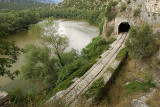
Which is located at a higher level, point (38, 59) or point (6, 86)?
point (38, 59)

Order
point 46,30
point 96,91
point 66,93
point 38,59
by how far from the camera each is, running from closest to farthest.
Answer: point 96,91, point 66,93, point 38,59, point 46,30

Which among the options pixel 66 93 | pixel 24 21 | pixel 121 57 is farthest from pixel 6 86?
pixel 24 21

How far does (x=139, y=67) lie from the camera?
10.7m

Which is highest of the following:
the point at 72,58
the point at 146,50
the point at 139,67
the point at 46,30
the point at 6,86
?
the point at 46,30

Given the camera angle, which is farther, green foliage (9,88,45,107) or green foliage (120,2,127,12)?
green foliage (120,2,127,12)

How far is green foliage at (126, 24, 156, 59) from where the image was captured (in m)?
9.91

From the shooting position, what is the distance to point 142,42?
10.2m

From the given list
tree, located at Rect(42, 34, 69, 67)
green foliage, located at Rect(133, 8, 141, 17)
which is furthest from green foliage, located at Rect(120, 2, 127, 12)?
tree, located at Rect(42, 34, 69, 67)

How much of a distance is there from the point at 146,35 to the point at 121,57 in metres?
3.48

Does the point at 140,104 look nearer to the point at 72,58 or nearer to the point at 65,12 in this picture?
the point at 72,58

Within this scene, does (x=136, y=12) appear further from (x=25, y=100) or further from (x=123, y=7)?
(x=25, y=100)

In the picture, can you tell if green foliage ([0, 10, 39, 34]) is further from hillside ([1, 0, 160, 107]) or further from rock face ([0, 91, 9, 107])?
rock face ([0, 91, 9, 107])

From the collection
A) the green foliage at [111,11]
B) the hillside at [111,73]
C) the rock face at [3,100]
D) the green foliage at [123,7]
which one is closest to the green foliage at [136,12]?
the hillside at [111,73]

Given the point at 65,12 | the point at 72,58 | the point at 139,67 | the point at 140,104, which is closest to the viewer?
the point at 140,104
